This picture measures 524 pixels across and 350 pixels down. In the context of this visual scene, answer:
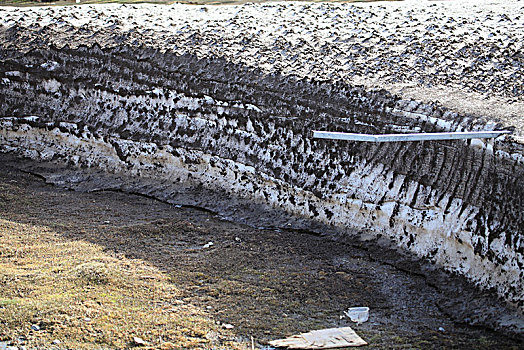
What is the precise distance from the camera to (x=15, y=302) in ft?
8.68

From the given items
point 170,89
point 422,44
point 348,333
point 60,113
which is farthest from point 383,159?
point 60,113

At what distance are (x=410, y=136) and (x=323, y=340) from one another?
1.54 m

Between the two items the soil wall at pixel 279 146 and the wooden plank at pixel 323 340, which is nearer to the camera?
the wooden plank at pixel 323 340

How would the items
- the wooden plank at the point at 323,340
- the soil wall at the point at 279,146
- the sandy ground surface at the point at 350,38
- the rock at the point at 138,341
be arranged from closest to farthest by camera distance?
the rock at the point at 138,341
the wooden plank at the point at 323,340
the soil wall at the point at 279,146
the sandy ground surface at the point at 350,38

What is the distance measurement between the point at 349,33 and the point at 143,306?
9.39 ft

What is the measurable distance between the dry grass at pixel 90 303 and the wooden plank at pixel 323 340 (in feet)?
0.78

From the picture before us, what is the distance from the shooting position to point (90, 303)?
268cm

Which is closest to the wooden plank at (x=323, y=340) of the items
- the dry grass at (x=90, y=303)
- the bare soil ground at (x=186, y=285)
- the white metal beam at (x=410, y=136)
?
the bare soil ground at (x=186, y=285)

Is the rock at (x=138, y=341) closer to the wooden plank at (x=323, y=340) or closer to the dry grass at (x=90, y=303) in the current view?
the dry grass at (x=90, y=303)

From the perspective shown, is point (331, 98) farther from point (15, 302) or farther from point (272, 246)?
point (15, 302)

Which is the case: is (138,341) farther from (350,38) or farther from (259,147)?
(350,38)

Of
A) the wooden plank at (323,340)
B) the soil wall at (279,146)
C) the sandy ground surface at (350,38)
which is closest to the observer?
the wooden plank at (323,340)

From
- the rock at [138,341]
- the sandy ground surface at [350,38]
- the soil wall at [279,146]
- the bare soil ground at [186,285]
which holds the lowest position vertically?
the bare soil ground at [186,285]

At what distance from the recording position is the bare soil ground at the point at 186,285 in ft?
8.32
